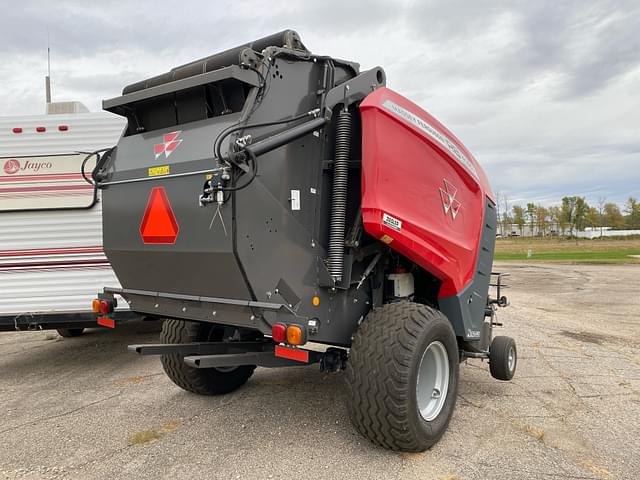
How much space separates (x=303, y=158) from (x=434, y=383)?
2030mm

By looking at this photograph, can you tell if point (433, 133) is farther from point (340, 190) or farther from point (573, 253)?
point (573, 253)

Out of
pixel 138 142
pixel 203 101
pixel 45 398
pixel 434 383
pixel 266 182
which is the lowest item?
pixel 45 398

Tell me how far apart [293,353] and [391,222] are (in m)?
1.13

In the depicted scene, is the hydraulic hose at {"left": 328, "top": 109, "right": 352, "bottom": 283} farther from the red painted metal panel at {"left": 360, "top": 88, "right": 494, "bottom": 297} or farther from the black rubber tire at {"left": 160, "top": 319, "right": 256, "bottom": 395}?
the black rubber tire at {"left": 160, "top": 319, "right": 256, "bottom": 395}

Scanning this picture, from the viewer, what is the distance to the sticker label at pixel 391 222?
135 inches

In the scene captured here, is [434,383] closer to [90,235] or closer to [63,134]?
[90,235]

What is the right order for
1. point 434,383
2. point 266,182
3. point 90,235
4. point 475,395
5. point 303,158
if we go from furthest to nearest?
1. point 90,235
2. point 475,395
3. point 434,383
4. point 303,158
5. point 266,182

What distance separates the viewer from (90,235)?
19.6 feet

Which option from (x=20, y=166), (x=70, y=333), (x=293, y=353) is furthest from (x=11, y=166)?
(x=293, y=353)

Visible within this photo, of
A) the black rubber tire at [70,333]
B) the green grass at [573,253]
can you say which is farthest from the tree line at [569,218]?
the black rubber tire at [70,333]

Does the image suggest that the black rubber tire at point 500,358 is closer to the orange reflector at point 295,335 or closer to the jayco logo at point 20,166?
the orange reflector at point 295,335

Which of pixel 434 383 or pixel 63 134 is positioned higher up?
pixel 63 134

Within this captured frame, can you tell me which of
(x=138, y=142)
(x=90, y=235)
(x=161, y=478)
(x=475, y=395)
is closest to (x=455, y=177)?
(x=475, y=395)

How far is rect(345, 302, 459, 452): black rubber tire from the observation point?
3275mm
